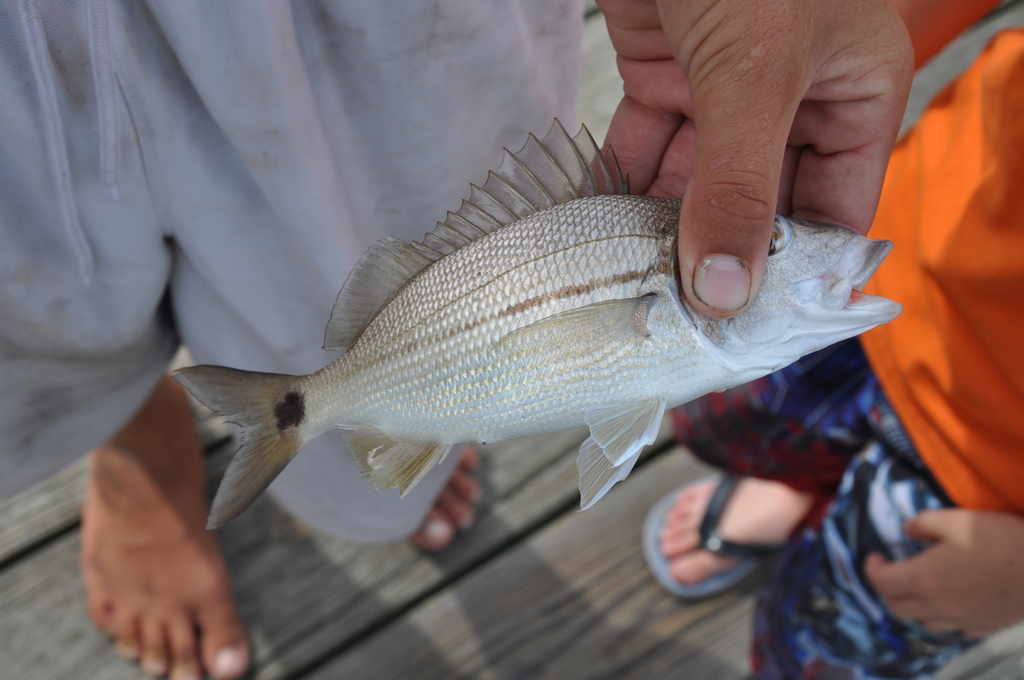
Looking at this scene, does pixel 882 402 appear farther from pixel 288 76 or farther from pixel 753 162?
pixel 288 76

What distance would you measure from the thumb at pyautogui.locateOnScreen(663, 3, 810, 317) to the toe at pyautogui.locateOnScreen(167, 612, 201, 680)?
1316 millimetres

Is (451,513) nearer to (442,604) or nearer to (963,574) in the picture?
(442,604)

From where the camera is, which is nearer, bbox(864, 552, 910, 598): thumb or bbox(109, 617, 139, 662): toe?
bbox(864, 552, 910, 598): thumb

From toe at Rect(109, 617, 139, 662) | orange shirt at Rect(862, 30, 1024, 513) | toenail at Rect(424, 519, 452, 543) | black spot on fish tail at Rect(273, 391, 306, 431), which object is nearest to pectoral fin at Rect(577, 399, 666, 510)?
black spot on fish tail at Rect(273, 391, 306, 431)

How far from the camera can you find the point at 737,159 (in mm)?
640

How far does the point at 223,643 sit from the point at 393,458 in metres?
0.93

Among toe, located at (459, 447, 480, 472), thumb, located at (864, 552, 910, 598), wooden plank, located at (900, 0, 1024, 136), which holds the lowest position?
toe, located at (459, 447, 480, 472)

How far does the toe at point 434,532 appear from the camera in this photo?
5.00 feet

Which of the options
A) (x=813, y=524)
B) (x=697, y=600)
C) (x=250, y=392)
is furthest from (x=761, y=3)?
(x=697, y=600)

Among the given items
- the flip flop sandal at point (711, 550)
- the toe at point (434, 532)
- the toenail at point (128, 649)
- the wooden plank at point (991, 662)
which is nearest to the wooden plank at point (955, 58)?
the flip flop sandal at point (711, 550)

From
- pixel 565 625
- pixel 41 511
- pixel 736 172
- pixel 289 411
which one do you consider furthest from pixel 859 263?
pixel 41 511

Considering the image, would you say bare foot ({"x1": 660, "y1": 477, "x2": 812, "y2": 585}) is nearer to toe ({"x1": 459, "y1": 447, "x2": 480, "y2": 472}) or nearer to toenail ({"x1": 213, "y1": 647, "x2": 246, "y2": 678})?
toe ({"x1": 459, "y1": 447, "x2": 480, "y2": 472})

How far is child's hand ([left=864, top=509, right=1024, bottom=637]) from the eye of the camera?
96 centimetres

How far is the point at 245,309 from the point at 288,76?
37 centimetres
